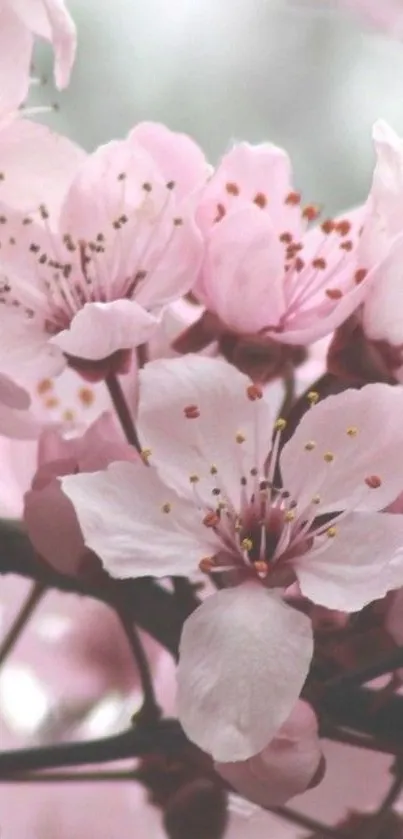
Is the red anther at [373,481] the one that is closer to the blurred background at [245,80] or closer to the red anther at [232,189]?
the red anther at [232,189]

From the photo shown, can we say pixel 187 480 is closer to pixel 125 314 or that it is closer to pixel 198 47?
pixel 125 314

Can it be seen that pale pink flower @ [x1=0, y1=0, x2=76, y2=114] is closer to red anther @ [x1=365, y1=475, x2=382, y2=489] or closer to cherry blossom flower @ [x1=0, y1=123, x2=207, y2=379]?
cherry blossom flower @ [x1=0, y1=123, x2=207, y2=379]

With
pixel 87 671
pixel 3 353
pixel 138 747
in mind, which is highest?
pixel 3 353

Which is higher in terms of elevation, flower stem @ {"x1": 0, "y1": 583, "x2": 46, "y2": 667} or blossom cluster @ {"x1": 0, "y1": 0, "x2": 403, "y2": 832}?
blossom cluster @ {"x1": 0, "y1": 0, "x2": 403, "y2": 832}

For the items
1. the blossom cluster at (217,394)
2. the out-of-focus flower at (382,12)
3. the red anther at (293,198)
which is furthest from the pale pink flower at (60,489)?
the out-of-focus flower at (382,12)

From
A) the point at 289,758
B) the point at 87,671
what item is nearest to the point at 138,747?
the point at 289,758

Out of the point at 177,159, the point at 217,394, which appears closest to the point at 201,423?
the point at 217,394

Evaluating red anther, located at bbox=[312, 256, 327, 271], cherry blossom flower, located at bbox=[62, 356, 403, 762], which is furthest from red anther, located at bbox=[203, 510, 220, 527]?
red anther, located at bbox=[312, 256, 327, 271]
